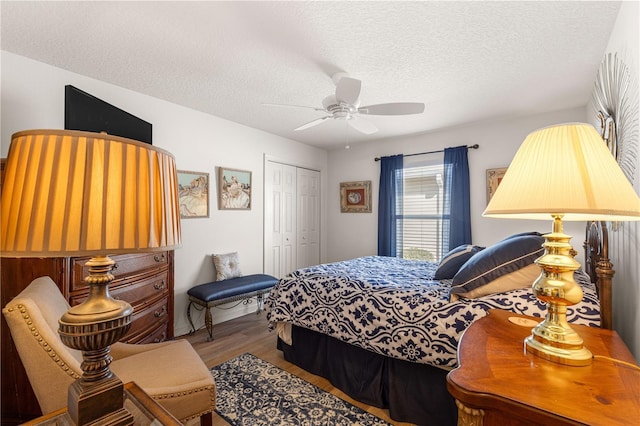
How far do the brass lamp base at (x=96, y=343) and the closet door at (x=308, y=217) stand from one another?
4091 millimetres

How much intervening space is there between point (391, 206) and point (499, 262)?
9.53 feet

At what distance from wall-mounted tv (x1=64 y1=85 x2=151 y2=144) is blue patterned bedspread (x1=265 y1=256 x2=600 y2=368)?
6.52ft

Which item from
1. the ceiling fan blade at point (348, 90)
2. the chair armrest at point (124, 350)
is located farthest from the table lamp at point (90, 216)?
the ceiling fan blade at point (348, 90)

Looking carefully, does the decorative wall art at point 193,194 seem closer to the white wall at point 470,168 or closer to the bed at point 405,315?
the bed at point 405,315

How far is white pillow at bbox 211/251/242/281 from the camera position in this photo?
3455mm

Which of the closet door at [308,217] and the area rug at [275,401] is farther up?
the closet door at [308,217]

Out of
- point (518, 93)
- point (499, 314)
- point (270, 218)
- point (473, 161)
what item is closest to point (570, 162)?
point (499, 314)

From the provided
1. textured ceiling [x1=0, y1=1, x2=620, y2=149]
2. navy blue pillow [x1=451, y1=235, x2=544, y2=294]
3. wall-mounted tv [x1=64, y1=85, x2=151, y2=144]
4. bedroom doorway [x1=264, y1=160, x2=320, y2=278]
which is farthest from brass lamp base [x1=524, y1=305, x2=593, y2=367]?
bedroom doorway [x1=264, y1=160, x2=320, y2=278]

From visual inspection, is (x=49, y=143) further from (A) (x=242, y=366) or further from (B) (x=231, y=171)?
(B) (x=231, y=171)

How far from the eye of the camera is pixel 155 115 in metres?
3.03

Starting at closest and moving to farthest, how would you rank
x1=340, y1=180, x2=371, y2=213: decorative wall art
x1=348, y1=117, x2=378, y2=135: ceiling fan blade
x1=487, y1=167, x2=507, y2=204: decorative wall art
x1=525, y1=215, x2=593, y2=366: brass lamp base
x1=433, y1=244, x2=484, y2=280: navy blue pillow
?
x1=525, y1=215, x2=593, y2=366: brass lamp base < x1=433, y1=244, x2=484, y2=280: navy blue pillow < x1=348, y1=117, x2=378, y2=135: ceiling fan blade < x1=487, y1=167, x2=507, y2=204: decorative wall art < x1=340, y1=180, x2=371, y2=213: decorative wall art

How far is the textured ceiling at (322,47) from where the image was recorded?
170cm

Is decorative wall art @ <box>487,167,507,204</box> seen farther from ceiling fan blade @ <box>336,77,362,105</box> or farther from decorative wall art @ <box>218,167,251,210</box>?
decorative wall art @ <box>218,167,251,210</box>

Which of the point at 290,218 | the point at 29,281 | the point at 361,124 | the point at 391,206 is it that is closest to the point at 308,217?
the point at 290,218
